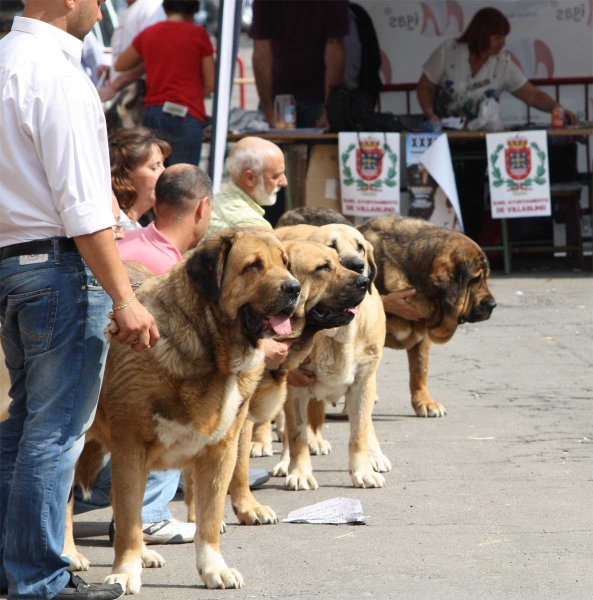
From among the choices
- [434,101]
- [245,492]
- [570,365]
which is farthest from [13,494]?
[434,101]

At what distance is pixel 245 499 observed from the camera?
204 inches

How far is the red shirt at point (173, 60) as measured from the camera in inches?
385

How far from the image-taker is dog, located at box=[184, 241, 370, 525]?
5.13 meters

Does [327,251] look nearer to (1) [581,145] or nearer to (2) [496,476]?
(2) [496,476]

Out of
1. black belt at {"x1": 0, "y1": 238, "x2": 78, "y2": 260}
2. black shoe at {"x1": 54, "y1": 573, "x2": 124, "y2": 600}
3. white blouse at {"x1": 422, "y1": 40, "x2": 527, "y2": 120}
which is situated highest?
white blouse at {"x1": 422, "y1": 40, "x2": 527, "y2": 120}

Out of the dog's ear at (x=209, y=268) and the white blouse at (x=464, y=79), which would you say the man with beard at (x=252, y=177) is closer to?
the dog's ear at (x=209, y=268)

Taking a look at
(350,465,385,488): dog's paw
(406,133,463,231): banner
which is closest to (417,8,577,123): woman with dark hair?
(406,133,463,231): banner

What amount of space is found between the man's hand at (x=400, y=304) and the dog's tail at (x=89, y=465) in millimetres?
2823

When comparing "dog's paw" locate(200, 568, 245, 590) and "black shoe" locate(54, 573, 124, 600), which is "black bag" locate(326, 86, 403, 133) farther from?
"black shoe" locate(54, 573, 124, 600)

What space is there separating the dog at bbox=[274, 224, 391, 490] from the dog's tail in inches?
52.2

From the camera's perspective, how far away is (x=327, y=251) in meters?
5.29

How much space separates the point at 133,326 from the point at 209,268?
1.86 ft

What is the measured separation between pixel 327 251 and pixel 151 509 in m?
1.53

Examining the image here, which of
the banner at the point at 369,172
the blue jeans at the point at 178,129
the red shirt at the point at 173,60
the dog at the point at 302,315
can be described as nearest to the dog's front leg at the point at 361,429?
the dog at the point at 302,315
